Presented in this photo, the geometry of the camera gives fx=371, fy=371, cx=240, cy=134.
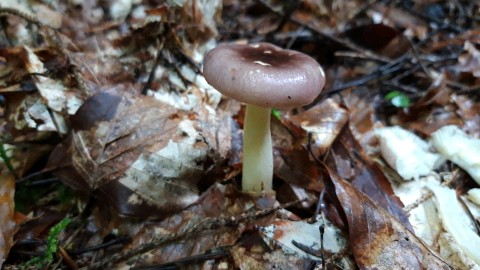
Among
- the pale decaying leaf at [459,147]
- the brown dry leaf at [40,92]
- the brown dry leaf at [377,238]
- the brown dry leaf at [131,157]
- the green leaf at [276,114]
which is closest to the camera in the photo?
the brown dry leaf at [377,238]

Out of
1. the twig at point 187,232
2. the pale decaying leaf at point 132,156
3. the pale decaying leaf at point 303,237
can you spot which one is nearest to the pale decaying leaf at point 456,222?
the pale decaying leaf at point 303,237

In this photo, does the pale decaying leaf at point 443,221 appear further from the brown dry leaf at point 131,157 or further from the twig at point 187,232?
the brown dry leaf at point 131,157

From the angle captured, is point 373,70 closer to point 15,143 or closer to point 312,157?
point 312,157

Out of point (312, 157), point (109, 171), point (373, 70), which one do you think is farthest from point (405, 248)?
point (373, 70)

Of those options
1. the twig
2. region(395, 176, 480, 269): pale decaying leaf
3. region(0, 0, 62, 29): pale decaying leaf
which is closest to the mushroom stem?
the twig

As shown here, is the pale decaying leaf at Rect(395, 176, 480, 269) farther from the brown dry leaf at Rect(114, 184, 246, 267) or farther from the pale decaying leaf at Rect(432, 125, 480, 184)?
the brown dry leaf at Rect(114, 184, 246, 267)
